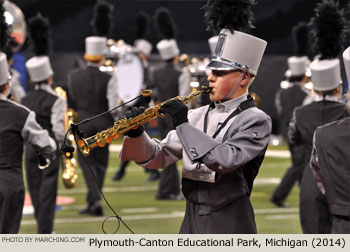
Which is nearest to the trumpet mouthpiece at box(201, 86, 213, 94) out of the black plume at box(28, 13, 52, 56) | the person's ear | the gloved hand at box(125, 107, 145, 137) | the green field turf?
the person's ear

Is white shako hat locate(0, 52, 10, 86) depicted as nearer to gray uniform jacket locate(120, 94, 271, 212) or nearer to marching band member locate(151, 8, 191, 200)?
gray uniform jacket locate(120, 94, 271, 212)

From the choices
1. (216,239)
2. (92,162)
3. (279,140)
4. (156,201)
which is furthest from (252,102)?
(279,140)

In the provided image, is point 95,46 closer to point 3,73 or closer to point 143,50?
point 3,73

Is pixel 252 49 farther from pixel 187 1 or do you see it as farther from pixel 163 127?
pixel 187 1

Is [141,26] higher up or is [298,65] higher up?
[298,65]

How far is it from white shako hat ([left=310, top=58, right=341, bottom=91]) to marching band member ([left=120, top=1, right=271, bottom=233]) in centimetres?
220

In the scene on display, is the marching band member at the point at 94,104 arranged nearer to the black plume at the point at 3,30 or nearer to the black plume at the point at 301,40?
the black plume at the point at 3,30

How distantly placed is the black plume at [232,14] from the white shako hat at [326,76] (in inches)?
82.7

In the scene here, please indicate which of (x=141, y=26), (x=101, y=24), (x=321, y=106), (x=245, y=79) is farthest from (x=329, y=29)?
(x=141, y=26)

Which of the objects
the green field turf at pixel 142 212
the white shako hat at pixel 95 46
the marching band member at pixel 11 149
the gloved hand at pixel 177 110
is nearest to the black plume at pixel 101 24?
the white shako hat at pixel 95 46

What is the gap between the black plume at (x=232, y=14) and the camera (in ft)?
12.7

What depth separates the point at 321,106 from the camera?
236 inches

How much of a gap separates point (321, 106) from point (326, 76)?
240mm

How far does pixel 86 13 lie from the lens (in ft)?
56.8
